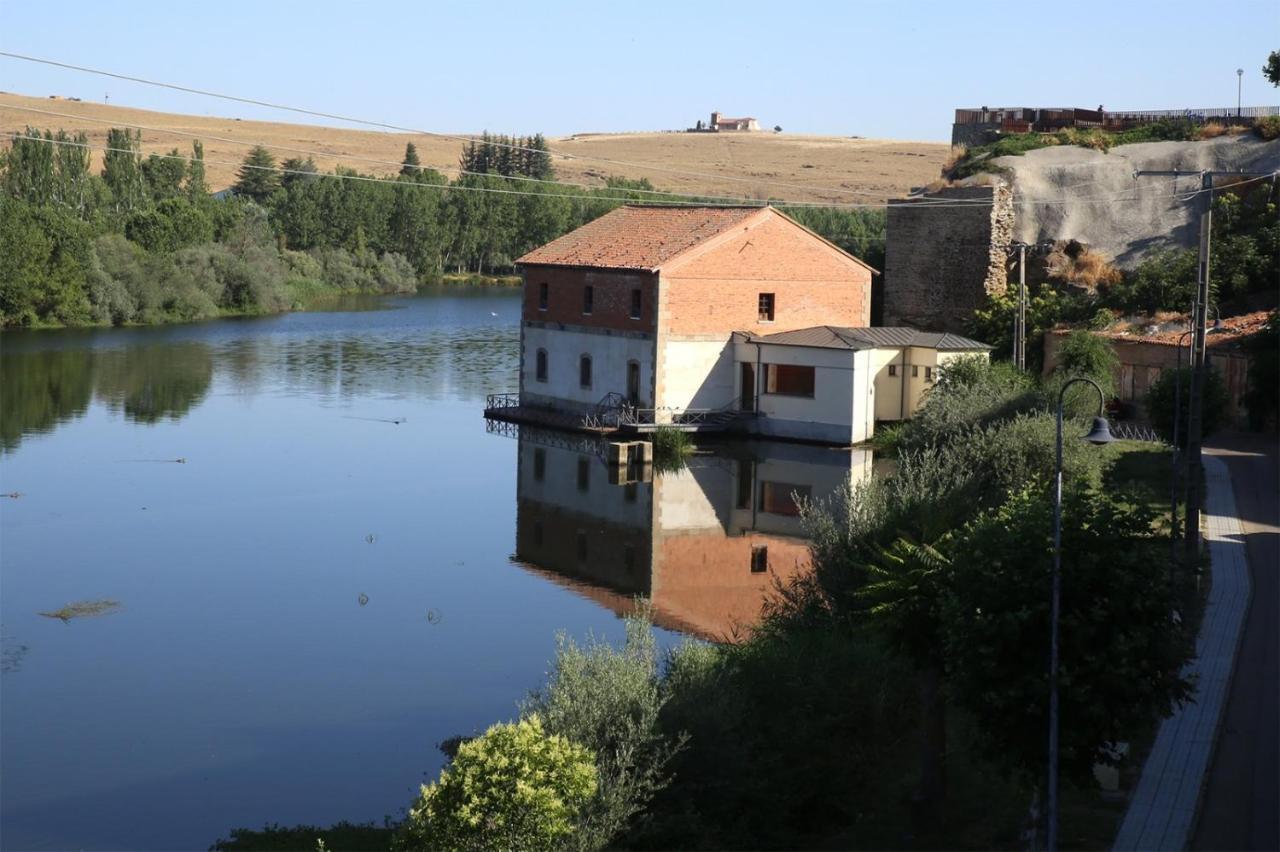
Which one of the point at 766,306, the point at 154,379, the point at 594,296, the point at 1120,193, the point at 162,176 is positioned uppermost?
the point at 162,176

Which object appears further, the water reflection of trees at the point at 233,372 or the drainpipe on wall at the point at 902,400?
the water reflection of trees at the point at 233,372

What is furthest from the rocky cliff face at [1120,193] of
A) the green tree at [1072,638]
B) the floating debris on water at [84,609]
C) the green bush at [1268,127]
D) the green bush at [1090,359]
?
the green tree at [1072,638]

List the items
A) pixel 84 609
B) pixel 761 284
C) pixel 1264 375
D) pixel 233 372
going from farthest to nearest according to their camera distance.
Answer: pixel 233 372
pixel 761 284
pixel 1264 375
pixel 84 609

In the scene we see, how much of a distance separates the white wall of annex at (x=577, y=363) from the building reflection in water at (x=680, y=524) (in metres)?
1.95

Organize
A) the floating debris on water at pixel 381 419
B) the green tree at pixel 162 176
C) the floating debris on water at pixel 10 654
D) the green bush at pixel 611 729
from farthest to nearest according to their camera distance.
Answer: the green tree at pixel 162 176, the floating debris on water at pixel 381 419, the floating debris on water at pixel 10 654, the green bush at pixel 611 729

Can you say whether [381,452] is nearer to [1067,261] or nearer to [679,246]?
[679,246]

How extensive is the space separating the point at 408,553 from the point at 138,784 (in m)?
11.2

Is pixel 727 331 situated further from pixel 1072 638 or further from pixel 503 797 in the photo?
pixel 503 797

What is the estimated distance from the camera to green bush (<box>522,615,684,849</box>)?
12.6 metres

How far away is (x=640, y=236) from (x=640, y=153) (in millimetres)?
117757

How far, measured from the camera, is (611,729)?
13438mm

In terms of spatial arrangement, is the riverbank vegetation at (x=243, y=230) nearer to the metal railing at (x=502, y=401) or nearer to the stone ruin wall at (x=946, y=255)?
the stone ruin wall at (x=946, y=255)

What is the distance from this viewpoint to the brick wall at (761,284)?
4025 cm

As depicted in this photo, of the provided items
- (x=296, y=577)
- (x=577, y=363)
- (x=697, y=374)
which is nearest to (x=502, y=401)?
(x=577, y=363)
